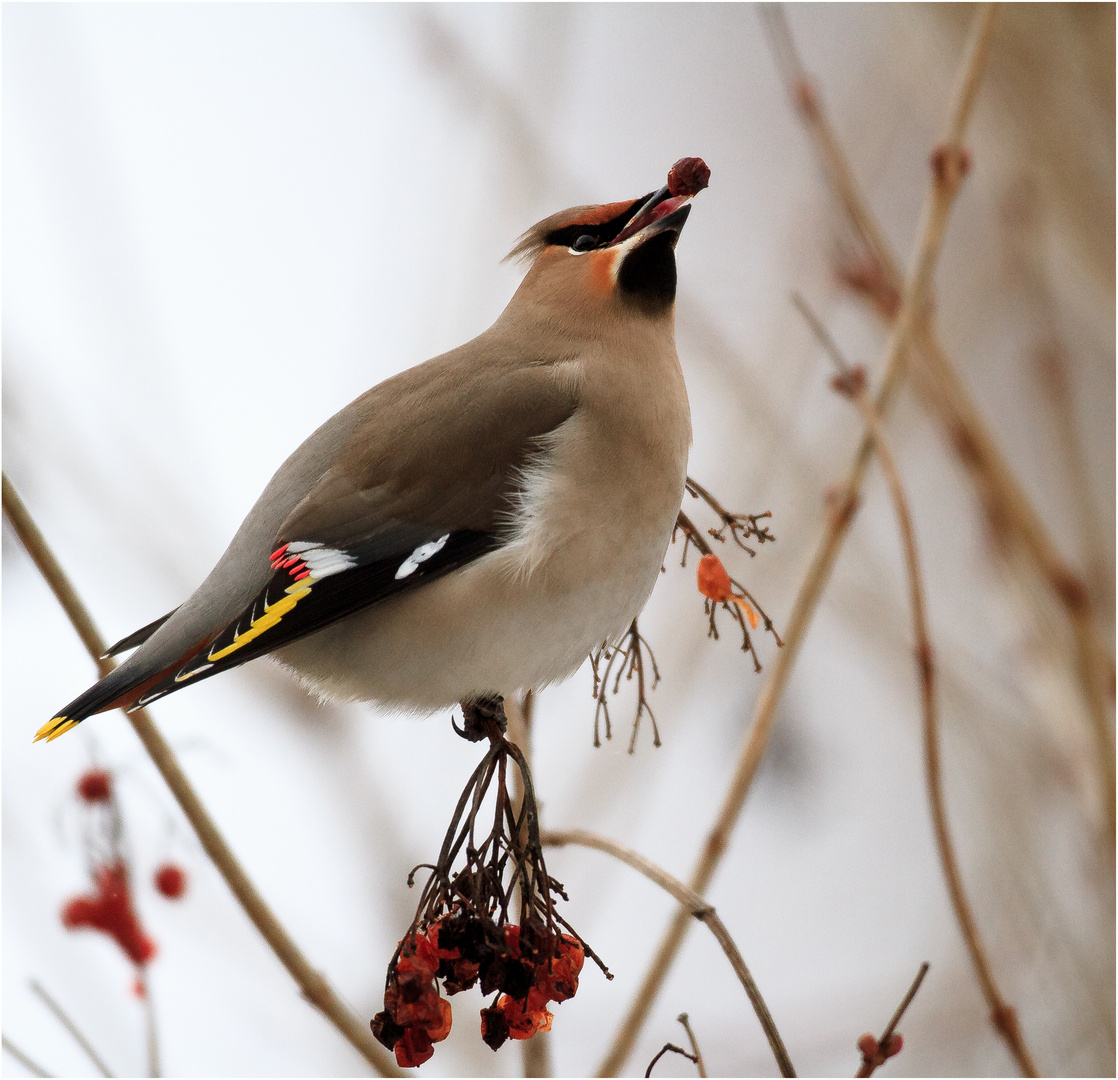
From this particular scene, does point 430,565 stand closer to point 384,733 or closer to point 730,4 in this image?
point 384,733

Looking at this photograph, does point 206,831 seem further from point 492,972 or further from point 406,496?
point 406,496

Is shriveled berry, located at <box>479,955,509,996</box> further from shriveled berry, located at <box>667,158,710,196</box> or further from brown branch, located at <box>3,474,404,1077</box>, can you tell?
shriveled berry, located at <box>667,158,710,196</box>

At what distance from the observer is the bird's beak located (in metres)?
1.95

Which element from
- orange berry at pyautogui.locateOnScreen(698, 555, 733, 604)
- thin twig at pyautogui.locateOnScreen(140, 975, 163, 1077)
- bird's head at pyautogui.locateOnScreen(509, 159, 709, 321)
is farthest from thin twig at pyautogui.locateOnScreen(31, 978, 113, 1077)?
bird's head at pyautogui.locateOnScreen(509, 159, 709, 321)

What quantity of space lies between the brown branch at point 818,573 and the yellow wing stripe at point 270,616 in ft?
2.29

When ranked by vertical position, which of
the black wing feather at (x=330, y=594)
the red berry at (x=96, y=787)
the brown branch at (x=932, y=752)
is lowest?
the brown branch at (x=932, y=752)

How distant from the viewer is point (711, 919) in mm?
1485

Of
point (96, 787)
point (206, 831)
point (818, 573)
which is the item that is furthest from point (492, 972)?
point (96, 787)

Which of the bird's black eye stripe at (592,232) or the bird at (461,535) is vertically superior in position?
the bird's black eye stripe at (592,232)

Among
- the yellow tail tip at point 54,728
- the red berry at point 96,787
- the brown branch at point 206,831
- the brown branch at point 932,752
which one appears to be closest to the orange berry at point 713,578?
the brown branch at point 932,752

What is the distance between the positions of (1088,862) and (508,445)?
1804mm

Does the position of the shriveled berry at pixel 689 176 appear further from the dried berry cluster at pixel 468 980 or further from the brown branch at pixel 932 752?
the dried berry cluster at pixel 468 980

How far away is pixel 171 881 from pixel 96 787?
1.24 feet

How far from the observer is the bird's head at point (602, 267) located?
2250mm
